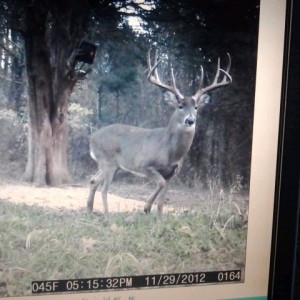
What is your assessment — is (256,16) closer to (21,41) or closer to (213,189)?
(213,189)

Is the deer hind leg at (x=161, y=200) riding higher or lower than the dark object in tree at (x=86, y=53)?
lower

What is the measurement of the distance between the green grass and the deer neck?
7.3 inches

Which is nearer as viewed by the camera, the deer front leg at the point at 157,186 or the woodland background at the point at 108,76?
the woodland background at the point at 108,76

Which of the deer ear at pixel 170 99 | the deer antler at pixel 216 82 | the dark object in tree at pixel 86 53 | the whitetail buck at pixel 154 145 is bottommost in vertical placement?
the whitetail buck at pixel 154 145

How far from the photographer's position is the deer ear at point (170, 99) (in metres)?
1.14

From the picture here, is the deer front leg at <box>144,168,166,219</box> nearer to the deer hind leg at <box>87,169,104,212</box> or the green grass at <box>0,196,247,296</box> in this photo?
the green grass at <box>0,196,247,296</box>

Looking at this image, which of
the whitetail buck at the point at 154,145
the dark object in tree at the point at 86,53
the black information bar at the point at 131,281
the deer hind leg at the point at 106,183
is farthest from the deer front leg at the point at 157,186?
the dark object in tree at the point at 86,53

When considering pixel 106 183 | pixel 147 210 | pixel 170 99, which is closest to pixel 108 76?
pixel 170 99

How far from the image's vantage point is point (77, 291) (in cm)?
115

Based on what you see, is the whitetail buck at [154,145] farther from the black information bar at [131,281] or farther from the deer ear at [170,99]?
the black information bar at [131,281]

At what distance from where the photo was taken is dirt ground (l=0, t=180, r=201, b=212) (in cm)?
109

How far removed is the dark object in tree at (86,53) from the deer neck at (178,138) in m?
0.30

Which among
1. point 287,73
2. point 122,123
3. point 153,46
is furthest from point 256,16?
point 122,123

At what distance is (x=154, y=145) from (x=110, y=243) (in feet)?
1.05
